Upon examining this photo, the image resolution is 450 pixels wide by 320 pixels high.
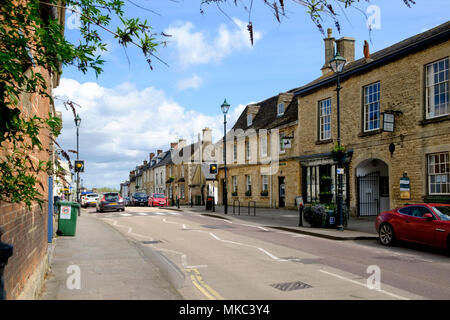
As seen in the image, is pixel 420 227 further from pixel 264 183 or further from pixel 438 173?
pixel 264 183

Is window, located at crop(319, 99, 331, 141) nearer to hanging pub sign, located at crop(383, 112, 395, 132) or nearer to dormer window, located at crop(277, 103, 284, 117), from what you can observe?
hanging pub sign, located at crop(383, 112, 395, 132)

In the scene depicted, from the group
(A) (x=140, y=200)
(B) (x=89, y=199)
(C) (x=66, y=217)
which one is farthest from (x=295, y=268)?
(B) (x=89, y=199)

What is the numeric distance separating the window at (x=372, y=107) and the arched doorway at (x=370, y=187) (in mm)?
2225

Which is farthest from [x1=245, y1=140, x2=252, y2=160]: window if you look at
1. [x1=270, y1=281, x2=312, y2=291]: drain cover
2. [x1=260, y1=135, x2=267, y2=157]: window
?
[x1=270, y1=281, x2=312, y2=291]: drain cover

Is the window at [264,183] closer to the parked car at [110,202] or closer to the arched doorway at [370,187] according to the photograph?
the parked car at [110,202]

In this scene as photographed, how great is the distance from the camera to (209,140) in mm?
58312

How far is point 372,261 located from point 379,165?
13.8 metres

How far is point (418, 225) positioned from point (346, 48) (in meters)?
18.6

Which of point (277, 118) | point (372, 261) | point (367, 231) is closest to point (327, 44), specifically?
point (277, 118)

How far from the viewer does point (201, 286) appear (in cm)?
740

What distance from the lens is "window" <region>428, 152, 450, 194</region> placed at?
16.9m

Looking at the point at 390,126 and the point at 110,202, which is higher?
the point at 390,126

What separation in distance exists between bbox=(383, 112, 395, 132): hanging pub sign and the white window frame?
1328 millimetres

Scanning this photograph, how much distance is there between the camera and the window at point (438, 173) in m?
16.9
